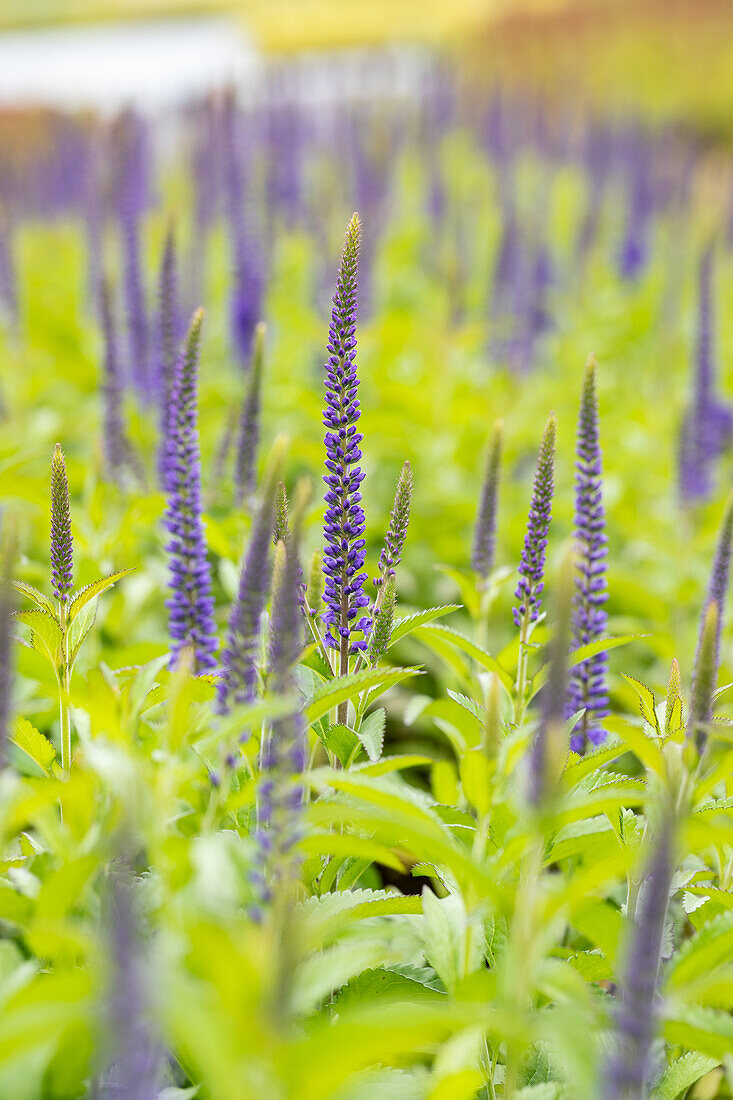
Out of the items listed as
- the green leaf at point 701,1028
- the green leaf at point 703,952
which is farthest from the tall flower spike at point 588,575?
the green leaf at point 701,1028

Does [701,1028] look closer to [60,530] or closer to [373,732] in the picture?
[373,732]

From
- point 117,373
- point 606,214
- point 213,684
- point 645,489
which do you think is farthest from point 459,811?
point 606,214

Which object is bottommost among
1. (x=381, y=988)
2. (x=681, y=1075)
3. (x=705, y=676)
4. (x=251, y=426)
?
(x=681, y=1075)

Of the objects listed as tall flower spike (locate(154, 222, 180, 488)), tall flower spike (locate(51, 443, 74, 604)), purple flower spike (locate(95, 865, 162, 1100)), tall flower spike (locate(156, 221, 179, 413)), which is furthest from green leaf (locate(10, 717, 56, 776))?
tall flower spike (locate(156, 221, 179, 413))

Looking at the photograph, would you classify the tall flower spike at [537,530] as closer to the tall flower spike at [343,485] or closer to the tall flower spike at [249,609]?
the tall flower spike at [343,485]

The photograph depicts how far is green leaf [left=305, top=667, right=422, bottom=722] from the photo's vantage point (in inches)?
63.6

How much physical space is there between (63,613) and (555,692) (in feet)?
3.19

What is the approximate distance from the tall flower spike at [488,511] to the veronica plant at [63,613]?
0.74m

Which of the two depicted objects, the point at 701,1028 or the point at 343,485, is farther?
the point at 343,485

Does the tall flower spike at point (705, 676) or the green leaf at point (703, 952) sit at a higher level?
the tall flower spike at point (705, 676)

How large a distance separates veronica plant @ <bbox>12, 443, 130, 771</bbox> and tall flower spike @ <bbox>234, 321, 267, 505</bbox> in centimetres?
69

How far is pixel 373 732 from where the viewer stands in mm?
1881

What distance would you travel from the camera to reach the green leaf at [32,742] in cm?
183

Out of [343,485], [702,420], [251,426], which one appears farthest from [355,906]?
[702,420]
